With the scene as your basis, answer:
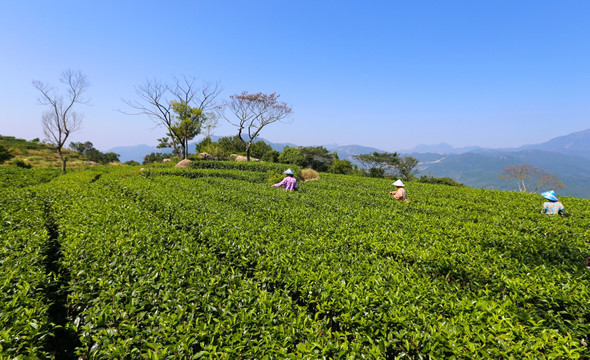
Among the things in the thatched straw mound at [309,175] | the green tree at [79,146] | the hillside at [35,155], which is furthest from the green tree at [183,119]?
the green tree at [79,146]

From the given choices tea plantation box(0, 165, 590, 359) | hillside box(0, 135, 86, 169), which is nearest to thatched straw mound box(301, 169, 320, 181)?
tea plantation box(0, 165, 590, 359)

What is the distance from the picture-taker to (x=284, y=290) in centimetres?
365

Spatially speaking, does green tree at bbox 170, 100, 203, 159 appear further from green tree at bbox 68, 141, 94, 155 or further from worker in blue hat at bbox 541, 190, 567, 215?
green tree at bbox 68, 141, 94, 155

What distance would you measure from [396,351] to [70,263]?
17.7ft

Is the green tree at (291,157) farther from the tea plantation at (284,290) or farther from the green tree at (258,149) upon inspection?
the tea plantation at (284,290)

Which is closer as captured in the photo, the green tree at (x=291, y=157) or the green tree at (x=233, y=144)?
the green tree at (x=291, y=157)

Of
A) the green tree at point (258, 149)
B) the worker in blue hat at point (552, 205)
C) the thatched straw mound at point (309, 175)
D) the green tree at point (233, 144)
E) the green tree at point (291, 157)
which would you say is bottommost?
the worker in blue hat at point (552, 205)

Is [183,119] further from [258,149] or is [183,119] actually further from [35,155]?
[35,155]

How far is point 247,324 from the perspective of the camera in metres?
2.94

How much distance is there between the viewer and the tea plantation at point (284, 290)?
2.65 metres

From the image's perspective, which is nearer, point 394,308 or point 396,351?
point 396,351

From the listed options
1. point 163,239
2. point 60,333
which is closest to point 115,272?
point 60,333

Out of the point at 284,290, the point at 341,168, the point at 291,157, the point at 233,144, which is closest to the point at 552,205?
the point at 284,290

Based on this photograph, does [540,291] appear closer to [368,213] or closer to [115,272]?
[368,213]
